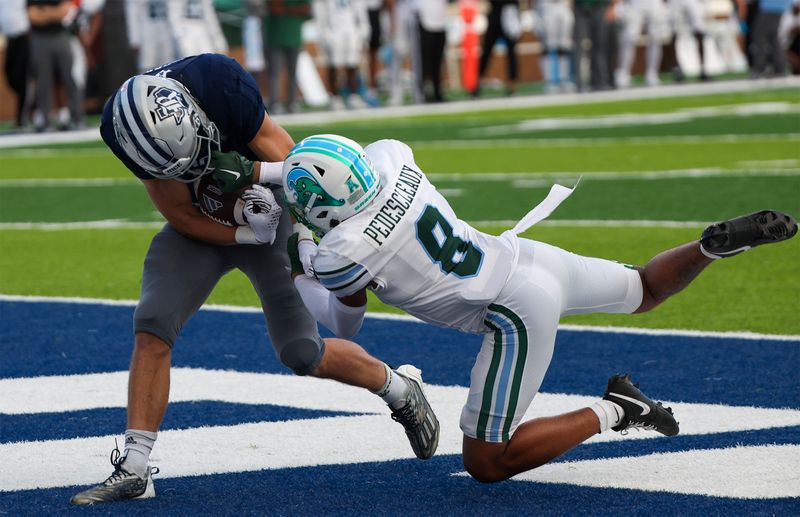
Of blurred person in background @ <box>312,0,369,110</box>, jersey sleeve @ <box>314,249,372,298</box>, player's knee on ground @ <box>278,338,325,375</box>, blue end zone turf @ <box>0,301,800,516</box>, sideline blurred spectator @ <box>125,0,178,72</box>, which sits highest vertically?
jersey sleeve @ <box>314,249,372,298</box>

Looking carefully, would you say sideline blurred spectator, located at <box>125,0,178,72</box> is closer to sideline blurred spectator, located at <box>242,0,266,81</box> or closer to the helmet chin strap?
sideline blurred spectator, located at <box>242,0,266,81</box>

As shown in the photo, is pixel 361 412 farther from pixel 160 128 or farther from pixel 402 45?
pixel 402 45

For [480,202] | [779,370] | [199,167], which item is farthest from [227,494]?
[480,202]

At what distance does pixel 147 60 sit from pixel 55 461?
14.2 meters

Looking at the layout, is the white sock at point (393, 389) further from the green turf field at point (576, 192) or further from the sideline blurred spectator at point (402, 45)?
the sideline blurred spectator at point (402, 45)

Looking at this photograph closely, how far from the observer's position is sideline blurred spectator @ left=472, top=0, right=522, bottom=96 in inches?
923

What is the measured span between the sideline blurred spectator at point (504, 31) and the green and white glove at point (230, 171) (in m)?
18.9

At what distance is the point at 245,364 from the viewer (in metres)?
6.55

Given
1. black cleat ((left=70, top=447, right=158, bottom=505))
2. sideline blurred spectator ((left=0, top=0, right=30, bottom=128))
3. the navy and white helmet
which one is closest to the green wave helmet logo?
the navy and white helmet

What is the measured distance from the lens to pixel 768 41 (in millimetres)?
24344

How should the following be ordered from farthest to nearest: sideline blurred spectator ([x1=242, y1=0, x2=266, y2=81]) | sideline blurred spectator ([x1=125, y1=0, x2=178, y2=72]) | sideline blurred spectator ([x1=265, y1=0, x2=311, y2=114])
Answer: sideline blurred spectator ([x1=242, y1=0, x2=266, y2=81]), sideline blurred spectator ([x1=265, y1=0, x2=311, y2=114]), sideline blurred spectator ([x1=125, y1=0, x2=178, y2=72])

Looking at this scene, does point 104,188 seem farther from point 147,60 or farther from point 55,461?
point 55,461

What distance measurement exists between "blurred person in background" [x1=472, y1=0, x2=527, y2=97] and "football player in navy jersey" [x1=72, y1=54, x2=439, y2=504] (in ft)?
61.4

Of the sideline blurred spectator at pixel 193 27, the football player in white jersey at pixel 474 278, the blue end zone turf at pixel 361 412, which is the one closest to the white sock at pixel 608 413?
the football player in white jersey at pixel 474 278
